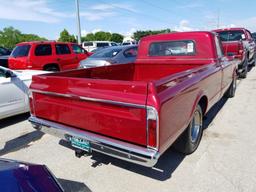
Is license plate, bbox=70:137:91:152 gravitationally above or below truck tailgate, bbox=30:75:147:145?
below

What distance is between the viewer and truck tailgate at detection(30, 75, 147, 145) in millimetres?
2615

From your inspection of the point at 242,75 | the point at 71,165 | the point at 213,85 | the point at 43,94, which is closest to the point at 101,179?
the point at 71,165

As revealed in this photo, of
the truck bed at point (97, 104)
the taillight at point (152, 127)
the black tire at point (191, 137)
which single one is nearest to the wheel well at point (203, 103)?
the black tire at point (191, 137)

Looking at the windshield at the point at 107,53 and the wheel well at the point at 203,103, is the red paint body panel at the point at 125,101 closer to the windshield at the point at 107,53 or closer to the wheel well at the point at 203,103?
the wheel well at the point at 203,103

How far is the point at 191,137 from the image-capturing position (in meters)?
3.83

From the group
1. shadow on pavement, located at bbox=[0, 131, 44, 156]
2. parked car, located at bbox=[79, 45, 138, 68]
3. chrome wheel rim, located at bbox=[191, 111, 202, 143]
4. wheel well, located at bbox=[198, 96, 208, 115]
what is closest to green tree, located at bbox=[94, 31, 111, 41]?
parked car, located at bbox=[79, 45, 138, 68]

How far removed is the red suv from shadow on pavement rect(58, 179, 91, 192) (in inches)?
306

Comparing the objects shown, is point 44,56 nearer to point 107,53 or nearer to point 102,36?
point 107,53

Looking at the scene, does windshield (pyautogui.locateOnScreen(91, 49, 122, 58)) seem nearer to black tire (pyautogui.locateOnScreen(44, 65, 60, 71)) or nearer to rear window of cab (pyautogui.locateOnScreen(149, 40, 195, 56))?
black tire (pyautogui.locateOnScreen(44, 65, 60, 71))

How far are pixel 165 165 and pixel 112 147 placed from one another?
3.84 ft

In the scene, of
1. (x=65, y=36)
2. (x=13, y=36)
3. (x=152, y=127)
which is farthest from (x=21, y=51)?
(x=13, y=36)

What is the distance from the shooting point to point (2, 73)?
556 cm

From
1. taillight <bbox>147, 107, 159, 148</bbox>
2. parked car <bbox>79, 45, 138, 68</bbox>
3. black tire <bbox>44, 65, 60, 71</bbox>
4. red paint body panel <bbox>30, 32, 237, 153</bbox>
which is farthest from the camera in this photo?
black tire <bbox>44, 65, 60, 71</bbox>

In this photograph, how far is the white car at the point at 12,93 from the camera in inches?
211
